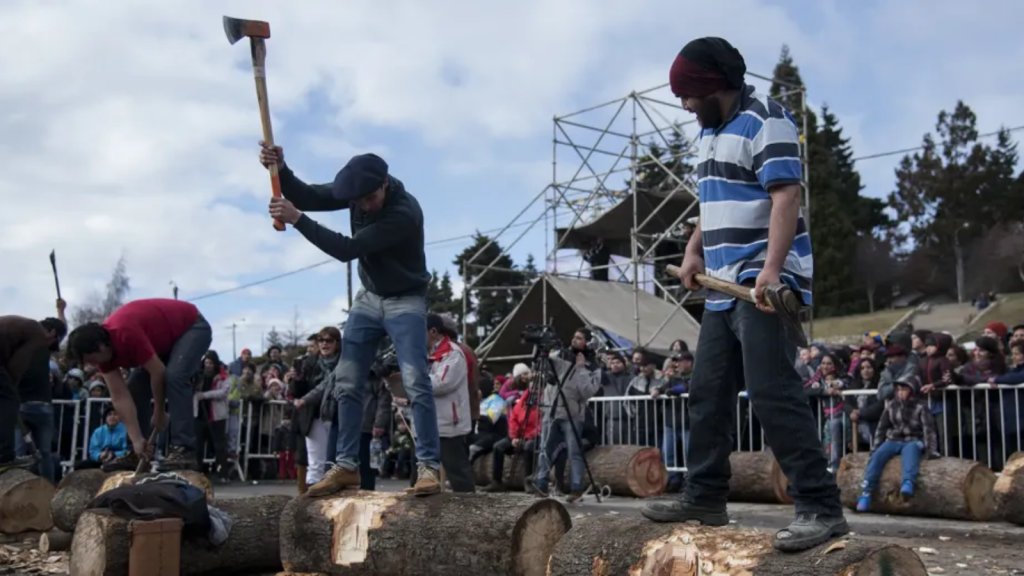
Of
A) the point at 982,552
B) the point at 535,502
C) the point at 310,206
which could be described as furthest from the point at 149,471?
the point at 982,552

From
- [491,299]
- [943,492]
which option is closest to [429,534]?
[943,492]

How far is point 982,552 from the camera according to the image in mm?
6668

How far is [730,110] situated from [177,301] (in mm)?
4733

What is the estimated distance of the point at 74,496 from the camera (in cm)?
755

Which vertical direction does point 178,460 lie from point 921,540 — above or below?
above

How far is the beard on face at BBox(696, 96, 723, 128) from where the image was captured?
13.0 ft

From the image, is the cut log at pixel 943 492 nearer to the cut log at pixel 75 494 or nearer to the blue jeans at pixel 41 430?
the cut log at pixel 75 494

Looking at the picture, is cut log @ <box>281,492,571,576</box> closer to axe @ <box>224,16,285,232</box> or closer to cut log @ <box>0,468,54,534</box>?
axe @ <box>224,16,285,232</box>

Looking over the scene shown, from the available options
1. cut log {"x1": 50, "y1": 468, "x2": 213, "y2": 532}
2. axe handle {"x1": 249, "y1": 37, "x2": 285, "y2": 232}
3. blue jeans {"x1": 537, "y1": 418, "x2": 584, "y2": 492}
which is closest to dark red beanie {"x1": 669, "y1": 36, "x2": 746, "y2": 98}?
axe handle {"x1": 249, "y1": 37, "x2": 285, "y2": 232}

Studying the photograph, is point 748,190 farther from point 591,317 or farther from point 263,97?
point 591,317

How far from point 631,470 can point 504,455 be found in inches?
72.1

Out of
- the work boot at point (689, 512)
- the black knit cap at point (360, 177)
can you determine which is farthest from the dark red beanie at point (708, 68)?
the black knit cap at point (360, 177)

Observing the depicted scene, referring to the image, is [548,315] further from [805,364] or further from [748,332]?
[748,332]

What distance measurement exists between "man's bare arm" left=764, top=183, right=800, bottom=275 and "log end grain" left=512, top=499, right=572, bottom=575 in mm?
2082
